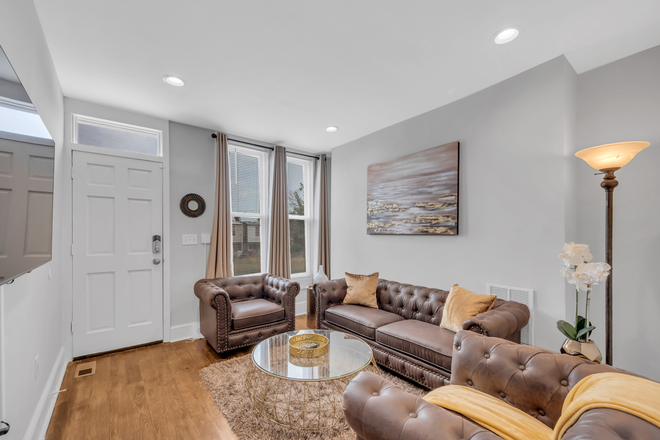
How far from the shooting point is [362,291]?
132 inches

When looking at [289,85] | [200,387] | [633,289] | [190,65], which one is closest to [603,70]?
[633,289]

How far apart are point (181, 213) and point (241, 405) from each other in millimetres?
2395

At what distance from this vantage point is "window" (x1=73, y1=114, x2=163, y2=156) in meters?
3.20

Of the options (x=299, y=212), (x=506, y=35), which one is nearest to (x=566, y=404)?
(x=506, y=35)

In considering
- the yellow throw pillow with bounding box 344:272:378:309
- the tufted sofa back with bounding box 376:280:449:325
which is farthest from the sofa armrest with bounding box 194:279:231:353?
the tufted sofa back with bounding box 376:280:449:325

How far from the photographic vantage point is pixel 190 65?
2.44 m

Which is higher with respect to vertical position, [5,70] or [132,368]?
[5,70]

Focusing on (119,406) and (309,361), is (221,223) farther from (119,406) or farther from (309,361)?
(309,361)

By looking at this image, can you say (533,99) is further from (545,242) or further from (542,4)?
(545,242)

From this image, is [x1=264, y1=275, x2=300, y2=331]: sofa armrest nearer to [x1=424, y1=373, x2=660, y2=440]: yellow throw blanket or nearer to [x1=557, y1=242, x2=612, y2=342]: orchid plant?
[x1=424, y1=373, x2=660, y2=440]: yellow throw blanket

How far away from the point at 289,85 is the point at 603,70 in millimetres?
2637

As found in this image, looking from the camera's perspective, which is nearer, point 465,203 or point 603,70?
point 603,70

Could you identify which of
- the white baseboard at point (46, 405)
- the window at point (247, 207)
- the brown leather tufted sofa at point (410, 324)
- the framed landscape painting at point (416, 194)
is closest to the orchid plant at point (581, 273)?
the brown leather tufted sofa at point (410, 324)

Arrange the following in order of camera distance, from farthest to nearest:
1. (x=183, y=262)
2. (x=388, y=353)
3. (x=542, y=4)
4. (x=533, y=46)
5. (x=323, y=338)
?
1. (x=183, y=262)
2. (x=388, y=353)
3. (x=323, y=338)
4. (x=533, y=46)
5. (x=542, y=4)
